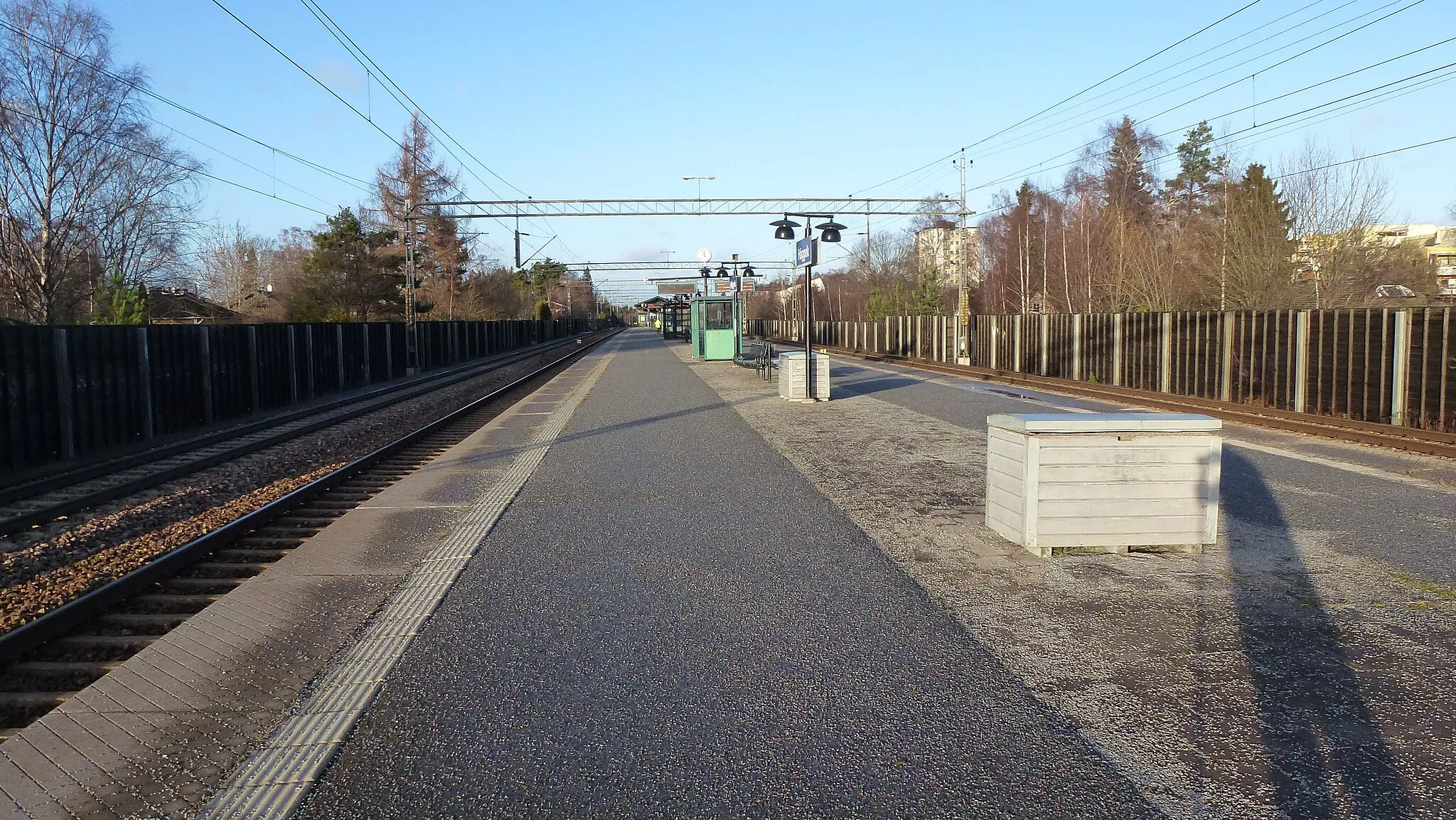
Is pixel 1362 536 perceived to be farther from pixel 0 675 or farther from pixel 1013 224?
pixel 1013 224

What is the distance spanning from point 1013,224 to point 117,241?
5973 cm

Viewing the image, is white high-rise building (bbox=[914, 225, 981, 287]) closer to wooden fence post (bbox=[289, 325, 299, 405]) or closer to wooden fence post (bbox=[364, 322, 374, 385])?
wooden fence post (bbox=[364, 322, 374, 385])

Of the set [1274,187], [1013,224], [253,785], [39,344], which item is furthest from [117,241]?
[1013,224]

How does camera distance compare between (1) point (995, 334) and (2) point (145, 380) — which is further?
(1) point (995, 334)

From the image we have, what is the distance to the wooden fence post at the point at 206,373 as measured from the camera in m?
17.2

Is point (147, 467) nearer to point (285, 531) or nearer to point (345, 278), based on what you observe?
point (285, 531)

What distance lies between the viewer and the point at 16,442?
458 inches

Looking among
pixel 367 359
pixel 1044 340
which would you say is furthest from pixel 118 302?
pixel 1044 340

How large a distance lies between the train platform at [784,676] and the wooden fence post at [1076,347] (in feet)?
61.0

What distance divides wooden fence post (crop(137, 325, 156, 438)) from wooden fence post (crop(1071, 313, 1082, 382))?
22661mm

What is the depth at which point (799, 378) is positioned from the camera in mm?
19719

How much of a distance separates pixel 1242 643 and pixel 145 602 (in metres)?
6.72

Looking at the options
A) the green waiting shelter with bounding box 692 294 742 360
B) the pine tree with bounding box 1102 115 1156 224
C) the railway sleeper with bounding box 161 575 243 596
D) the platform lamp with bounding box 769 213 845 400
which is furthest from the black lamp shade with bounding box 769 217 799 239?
the pine tree with bounding box 1102 115 1156 224

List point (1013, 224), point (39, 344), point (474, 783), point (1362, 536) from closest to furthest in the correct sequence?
point (474, 783) → point (1362, 536) → point (39, 344) → point (1013, 224)
